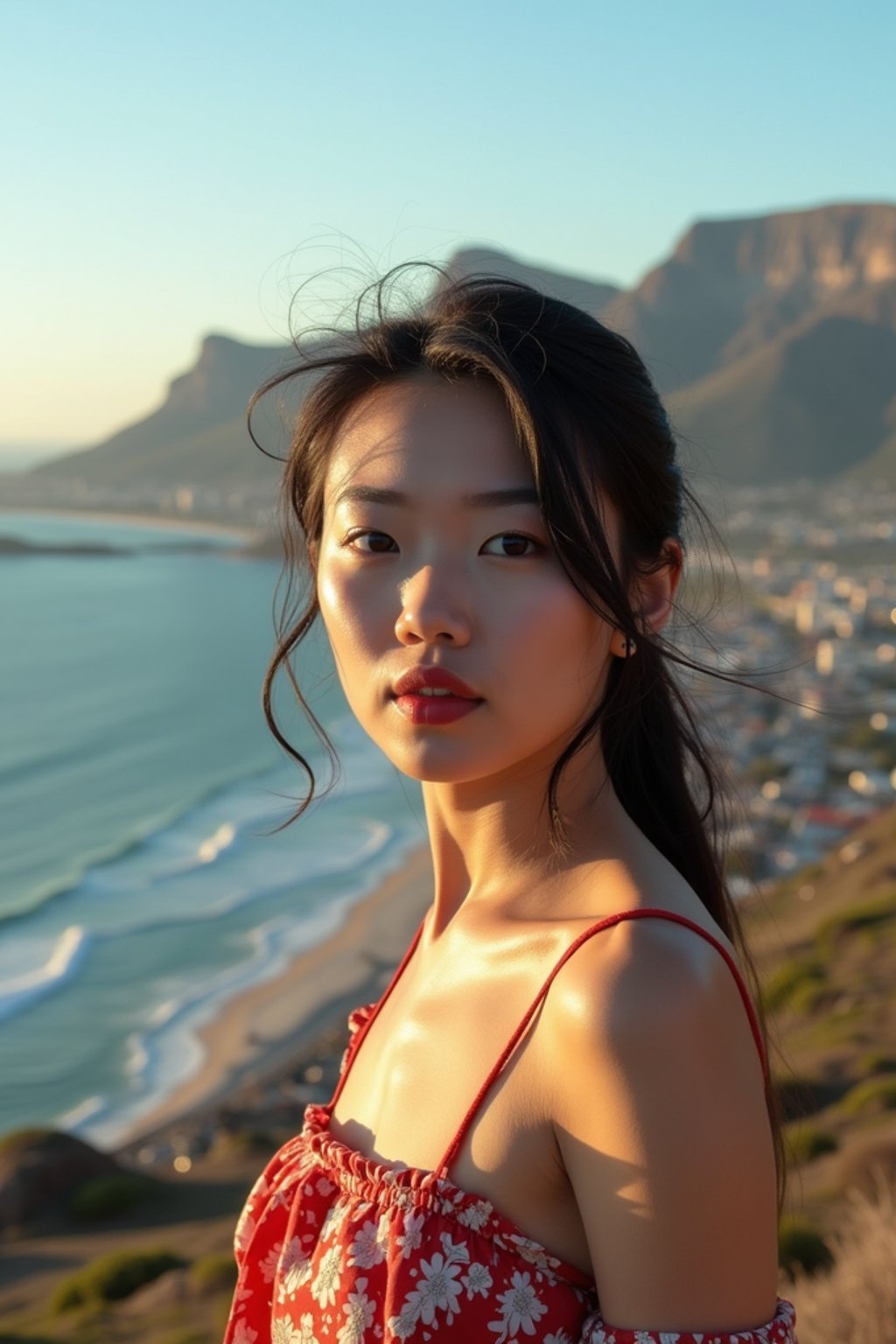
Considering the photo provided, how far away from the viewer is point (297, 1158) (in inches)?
73.5

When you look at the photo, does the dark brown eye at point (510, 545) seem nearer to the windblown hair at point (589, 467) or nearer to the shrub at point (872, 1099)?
the windblown hair at point (589, 467)

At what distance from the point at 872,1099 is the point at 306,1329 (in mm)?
12167

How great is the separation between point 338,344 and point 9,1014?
20.6m

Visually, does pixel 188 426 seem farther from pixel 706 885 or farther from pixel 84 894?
pixel 706 885

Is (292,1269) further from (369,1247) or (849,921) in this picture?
(849,921)

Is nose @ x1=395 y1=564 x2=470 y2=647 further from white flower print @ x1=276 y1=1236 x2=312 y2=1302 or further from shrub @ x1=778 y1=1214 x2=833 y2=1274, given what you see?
shrub @ x1=778 y1=1214 x2=833 y2=1274

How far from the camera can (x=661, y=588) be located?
5.93 ft

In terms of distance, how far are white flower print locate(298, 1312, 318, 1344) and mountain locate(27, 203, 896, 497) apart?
246 feet

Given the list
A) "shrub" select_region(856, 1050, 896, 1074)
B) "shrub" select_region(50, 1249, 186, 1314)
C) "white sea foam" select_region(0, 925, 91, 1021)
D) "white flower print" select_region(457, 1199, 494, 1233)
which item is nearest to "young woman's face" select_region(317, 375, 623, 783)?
"white flower print" select_region(457, 1199, 494, 1233)

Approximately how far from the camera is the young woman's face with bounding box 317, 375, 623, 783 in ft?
5.25

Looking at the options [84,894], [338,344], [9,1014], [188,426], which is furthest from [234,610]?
[188,426]

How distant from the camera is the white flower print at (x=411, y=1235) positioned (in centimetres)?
151

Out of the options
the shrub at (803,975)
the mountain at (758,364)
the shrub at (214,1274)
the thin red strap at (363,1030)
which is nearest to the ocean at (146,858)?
the thin red strap at (363,1030)

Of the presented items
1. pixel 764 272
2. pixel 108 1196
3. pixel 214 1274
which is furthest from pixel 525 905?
pixel 764 272
